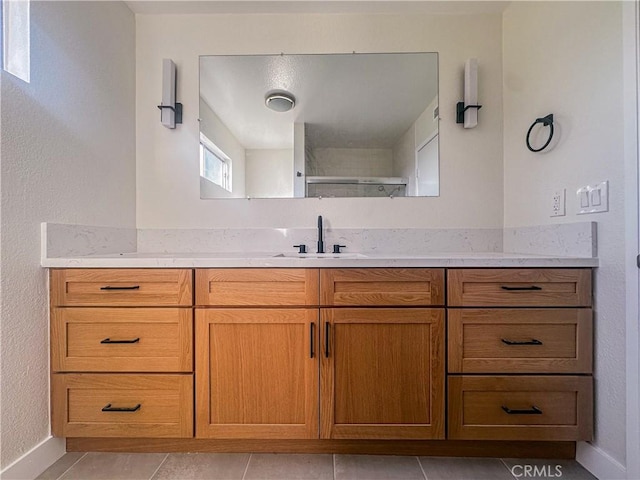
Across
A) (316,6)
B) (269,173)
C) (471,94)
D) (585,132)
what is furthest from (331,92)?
(585,132)

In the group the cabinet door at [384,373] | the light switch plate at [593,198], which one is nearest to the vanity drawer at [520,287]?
the cabinet door at [384,373]

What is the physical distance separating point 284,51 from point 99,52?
0.97 metres

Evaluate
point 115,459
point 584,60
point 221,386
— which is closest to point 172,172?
point 221,386

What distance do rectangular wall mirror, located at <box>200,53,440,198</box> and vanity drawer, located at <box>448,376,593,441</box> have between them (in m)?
1.06

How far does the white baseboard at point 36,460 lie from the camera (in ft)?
3.73

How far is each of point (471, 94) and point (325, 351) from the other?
1.63m

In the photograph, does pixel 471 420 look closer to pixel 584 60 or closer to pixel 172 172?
pixel 584 60

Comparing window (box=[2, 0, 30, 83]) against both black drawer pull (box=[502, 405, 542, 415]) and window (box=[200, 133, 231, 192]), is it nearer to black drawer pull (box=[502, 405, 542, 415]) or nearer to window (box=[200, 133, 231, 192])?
window (box=[200, 133, 231, 192])

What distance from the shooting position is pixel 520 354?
1.25 meters

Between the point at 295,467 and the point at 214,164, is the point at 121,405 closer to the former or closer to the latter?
the point at 295,467

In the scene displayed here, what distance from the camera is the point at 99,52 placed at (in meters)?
1.58

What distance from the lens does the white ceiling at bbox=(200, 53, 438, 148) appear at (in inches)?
71.7

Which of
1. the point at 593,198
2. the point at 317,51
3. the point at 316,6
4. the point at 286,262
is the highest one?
the point at 316,6

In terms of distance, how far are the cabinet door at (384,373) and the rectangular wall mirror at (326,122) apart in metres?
0.85
